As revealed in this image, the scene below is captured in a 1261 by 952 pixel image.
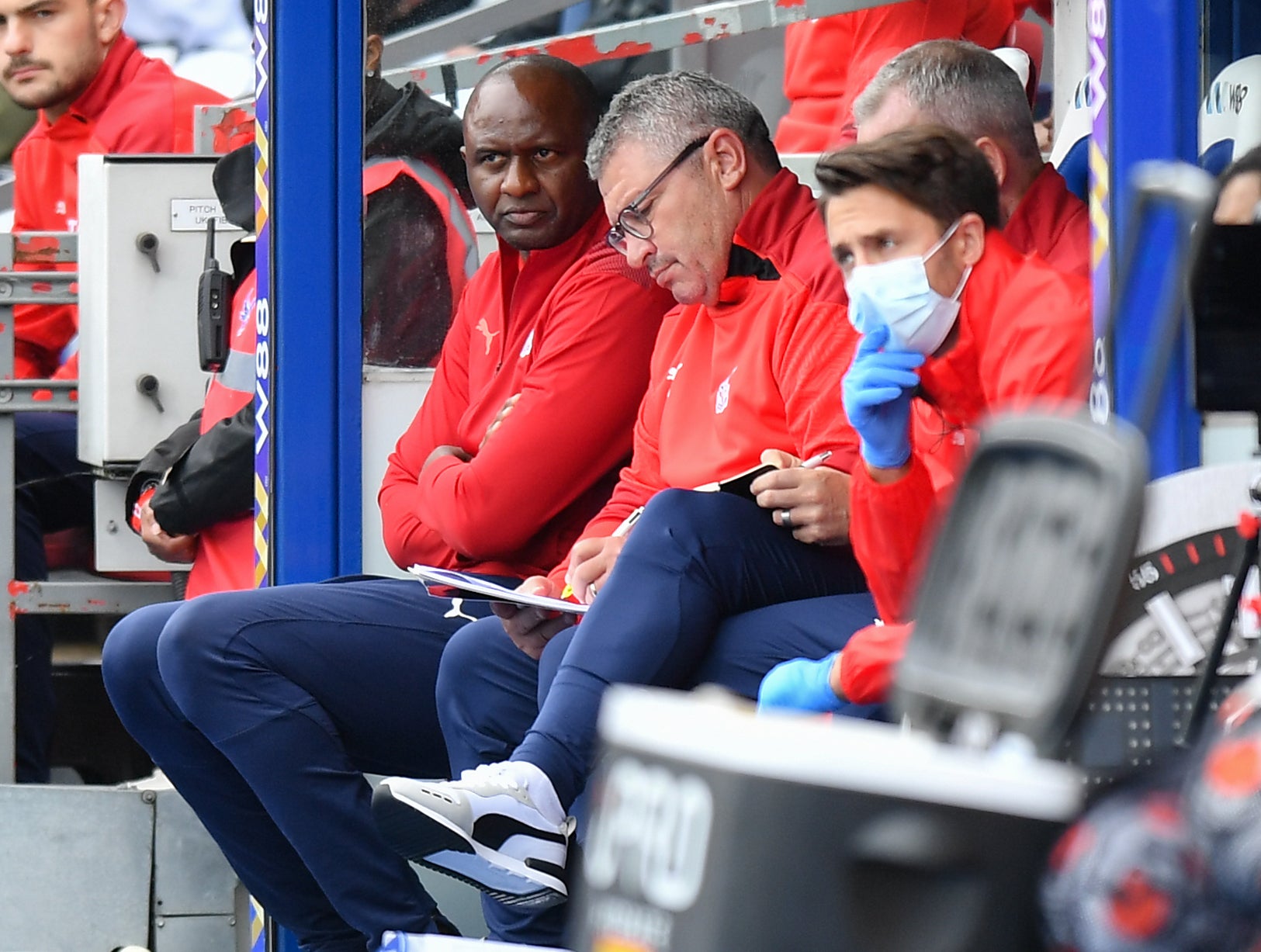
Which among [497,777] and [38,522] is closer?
[497,777]

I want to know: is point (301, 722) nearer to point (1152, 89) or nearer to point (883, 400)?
point (883, 400)

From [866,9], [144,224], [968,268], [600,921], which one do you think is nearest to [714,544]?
[968,268]

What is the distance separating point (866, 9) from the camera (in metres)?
3.45

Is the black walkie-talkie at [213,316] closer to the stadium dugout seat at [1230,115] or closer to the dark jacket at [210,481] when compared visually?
the dark jacket at [210,481]

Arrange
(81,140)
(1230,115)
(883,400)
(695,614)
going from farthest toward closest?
(81,140), (1230,115), (695,614), (883,400)

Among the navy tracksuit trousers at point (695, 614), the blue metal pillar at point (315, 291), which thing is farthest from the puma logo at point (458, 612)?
the navy tracksuit trousers at point (695, 614)

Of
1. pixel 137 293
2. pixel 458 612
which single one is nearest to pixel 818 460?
pixel 458 612

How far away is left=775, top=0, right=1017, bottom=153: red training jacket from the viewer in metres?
3.42

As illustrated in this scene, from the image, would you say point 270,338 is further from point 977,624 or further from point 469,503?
point 977,624

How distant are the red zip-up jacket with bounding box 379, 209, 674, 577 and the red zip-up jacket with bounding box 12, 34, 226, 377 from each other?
1651 millimetres

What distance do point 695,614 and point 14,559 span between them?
2007 mm

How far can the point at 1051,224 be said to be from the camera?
2.69 metres

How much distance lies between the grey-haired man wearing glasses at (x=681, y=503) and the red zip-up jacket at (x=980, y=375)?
0.18 meters

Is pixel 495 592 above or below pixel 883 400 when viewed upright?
below
